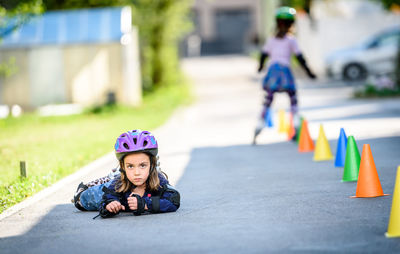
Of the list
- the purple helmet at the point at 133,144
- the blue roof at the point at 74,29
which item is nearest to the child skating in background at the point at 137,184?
the purple helmet at the point at 133,144

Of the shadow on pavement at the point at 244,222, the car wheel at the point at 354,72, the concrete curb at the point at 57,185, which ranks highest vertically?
the car wheel at the point at 354,72

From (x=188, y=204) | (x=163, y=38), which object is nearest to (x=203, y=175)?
(x=188, y=204)

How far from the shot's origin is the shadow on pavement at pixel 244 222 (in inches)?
207

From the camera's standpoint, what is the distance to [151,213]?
6719 mm

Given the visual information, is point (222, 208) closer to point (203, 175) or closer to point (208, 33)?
point (203, 175)

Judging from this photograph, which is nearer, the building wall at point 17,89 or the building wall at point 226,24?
the building wall at point 17,89

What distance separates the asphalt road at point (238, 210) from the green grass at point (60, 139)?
0.39 m

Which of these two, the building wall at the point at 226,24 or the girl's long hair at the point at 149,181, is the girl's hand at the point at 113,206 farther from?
the building wall at the point at 226,24

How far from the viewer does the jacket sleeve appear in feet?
21.6

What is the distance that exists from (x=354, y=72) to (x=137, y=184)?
22506 mm

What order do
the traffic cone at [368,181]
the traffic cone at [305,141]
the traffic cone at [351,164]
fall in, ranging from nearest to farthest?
the traffic cone at [368,181] → the traffic cone at [351,164] → the traffic cone at [305,141]

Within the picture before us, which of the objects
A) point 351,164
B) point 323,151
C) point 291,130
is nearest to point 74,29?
point 291,130

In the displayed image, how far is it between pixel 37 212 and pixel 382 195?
3396 millimetres

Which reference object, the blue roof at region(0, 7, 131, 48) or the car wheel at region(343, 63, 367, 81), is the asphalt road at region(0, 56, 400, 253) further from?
the car wheel at region(343, 63, 367, 81)
